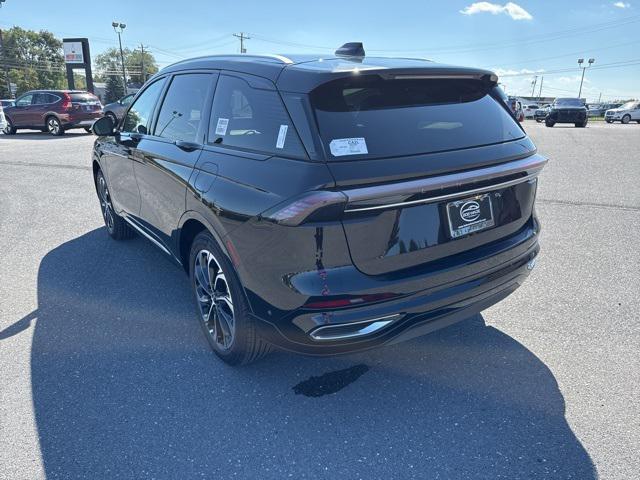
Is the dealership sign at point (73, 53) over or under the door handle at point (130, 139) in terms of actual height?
over

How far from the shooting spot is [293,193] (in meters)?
2.08

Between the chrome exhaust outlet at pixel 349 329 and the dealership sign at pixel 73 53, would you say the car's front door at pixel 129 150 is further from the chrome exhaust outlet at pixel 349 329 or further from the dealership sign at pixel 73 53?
the dealership sign at pixel 73 53

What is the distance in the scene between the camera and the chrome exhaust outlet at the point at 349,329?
216 centimetres

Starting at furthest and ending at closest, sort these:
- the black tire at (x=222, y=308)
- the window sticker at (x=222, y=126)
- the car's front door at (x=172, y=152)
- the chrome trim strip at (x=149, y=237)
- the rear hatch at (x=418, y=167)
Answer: the chrome trim strip at (x=149, y=237), the car's front door at (x=172, y=152), the window sticker at (x=222, y=126), the black tire at (x=222, y=308), the rear hatch at (x=418, y=167)

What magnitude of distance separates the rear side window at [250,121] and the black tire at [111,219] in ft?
8.30

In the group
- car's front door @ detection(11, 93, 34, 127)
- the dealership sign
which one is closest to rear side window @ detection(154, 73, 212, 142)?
car's front door @ detection(11, 93, 34, 127)

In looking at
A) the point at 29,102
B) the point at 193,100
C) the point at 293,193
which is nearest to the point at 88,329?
the point at 193,100

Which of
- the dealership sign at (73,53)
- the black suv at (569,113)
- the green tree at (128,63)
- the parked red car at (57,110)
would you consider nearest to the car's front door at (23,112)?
the parked red car at (57,110)

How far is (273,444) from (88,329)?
1.82m

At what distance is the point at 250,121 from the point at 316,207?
832mm

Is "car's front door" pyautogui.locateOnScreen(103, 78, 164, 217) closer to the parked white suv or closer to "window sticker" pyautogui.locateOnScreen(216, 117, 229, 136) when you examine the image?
"window sticker" pyautogui.locateOnScreen(216, 117, 229, 136)

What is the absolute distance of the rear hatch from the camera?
211cm

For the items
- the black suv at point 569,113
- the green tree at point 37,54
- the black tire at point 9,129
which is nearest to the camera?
the black tire at point 9,129

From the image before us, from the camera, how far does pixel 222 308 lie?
2887mm
